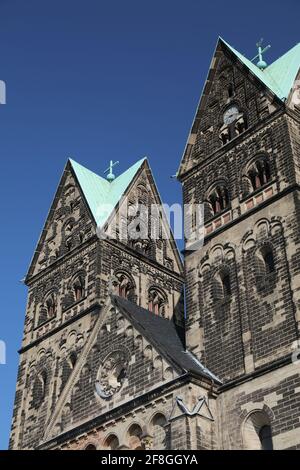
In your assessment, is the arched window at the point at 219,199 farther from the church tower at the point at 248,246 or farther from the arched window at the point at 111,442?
the arched window at the point at 111,442

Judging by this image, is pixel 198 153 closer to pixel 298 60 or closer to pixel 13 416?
pixel 298 60

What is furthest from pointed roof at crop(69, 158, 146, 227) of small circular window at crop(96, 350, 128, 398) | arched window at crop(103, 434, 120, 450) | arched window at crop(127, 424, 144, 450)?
arched window at crop(127, 424, 144, 450)

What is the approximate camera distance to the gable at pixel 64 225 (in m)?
43.1

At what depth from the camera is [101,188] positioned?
46781mm

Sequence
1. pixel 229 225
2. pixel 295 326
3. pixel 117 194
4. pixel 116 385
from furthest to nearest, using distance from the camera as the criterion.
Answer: pixel 117 194 < pixel 229 225 < pixel 116 385 < pixel 295 326

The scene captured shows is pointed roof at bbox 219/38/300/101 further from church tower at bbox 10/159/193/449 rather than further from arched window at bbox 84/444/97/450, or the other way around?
arched window at bbox 84/444/97/450

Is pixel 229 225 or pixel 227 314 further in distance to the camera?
pixel 229 225

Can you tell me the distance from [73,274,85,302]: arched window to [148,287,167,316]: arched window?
12.6 ft

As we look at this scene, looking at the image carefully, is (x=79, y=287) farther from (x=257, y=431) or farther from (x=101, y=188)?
(x=257, y=431)

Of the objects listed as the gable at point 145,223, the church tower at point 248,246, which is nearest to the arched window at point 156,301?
the gable at point 145,223
